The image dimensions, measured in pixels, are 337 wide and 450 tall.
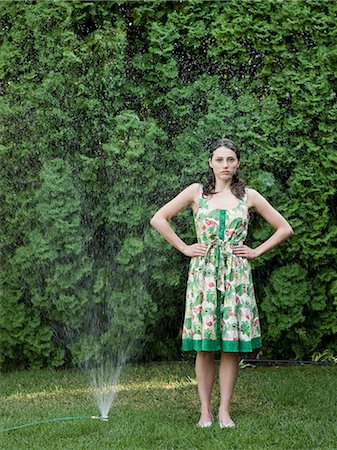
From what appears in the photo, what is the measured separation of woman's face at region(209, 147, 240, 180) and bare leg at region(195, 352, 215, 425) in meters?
0.95

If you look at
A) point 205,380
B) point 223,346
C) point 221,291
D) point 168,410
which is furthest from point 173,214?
point 168,410

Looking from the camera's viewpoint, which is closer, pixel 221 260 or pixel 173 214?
pixel 221 260

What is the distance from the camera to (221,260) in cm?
429

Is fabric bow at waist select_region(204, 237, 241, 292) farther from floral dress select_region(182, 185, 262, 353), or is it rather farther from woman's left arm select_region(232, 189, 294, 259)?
woman's left arm select_region(232, 189, 294, 259)

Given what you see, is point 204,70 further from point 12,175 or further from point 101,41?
point 12,175

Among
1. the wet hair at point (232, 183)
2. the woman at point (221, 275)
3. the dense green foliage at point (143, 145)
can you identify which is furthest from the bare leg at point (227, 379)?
the dense green foliage at point (143, 145)

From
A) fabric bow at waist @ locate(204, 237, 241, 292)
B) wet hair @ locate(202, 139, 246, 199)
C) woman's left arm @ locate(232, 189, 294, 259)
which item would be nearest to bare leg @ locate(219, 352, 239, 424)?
fabric bow at waist @ locate(204, 237, 241, 292)

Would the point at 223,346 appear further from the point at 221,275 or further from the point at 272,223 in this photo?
the point at 272,223

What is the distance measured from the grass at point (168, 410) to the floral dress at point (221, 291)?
44 centimetres

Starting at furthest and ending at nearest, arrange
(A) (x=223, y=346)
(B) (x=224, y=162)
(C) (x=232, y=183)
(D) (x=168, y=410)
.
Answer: (D) (x=168, y=410) → (C) (x=232, y=183) → (B) (x=224, y=162) → (A) (x=223, y=346)

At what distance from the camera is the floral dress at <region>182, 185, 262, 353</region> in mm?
4219

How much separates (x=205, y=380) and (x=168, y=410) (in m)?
0.48

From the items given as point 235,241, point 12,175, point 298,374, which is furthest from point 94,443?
point 12,175

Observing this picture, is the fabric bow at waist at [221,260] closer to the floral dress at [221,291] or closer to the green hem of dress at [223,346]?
the floral dress at [221,291]
